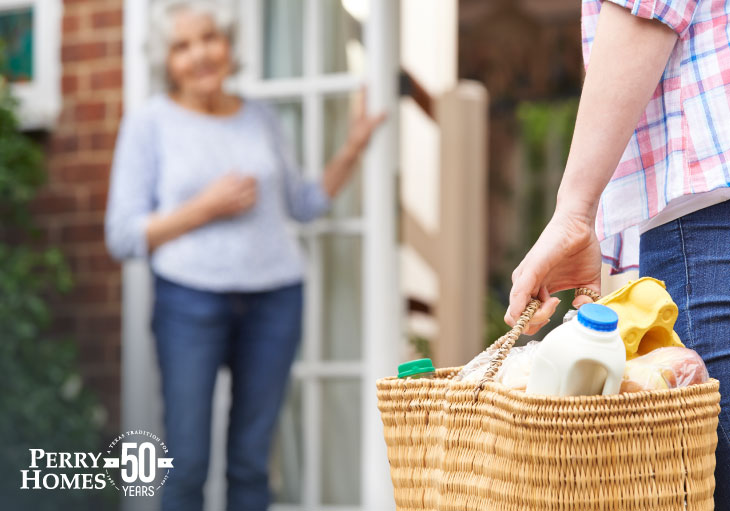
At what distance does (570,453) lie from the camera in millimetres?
882

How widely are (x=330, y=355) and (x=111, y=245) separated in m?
0.90

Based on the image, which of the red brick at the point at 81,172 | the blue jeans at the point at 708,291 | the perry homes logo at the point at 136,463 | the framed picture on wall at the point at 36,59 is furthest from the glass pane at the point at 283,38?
the blue jeans at the point at 708,291

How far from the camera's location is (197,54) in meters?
2.99

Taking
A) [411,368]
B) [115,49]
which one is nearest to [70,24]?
[115,49]

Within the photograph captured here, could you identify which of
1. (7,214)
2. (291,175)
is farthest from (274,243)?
(7,214)

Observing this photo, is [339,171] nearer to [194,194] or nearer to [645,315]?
[194,194]

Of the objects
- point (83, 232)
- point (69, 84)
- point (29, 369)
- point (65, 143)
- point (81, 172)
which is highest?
point (69, 84)

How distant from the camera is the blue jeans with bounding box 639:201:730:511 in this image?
3.31ft

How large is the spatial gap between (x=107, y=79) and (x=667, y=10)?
2.92 meters

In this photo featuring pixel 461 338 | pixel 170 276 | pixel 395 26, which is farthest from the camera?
pixel 461 338

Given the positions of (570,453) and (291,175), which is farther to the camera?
(291,175)

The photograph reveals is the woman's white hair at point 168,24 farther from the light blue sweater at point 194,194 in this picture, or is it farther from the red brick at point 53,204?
the red brick at point 53,204

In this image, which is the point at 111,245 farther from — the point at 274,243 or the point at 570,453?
the point at 570,453

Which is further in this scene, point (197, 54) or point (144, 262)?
point (144, 262)
